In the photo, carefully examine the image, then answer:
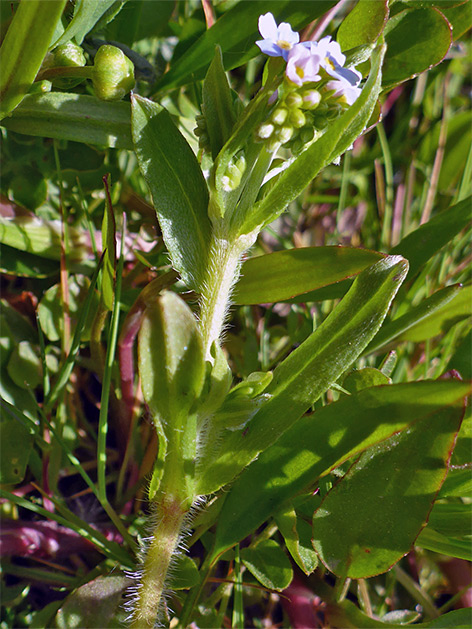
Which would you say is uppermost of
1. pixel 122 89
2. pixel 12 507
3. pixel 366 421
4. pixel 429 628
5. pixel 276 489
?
pixel 122 89

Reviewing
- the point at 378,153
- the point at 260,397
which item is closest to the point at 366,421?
the point at 260,397

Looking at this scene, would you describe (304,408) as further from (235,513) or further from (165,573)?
(165,573)

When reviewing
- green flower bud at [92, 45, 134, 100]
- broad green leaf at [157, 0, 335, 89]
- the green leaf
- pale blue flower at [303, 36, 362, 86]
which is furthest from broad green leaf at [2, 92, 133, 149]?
pale blue flower at [303, 36, 362, 86]

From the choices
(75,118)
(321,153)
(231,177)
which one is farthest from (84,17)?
(321,153)

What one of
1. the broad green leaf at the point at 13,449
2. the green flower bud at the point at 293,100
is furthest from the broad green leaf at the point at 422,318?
the broad green leaf at the point at 13,449

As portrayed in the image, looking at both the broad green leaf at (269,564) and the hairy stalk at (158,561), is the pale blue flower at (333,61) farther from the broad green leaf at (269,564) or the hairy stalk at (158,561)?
the broad green leaf at (269,564)

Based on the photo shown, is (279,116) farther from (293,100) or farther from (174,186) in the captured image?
(174,186)

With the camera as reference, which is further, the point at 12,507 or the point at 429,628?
the point at 12,507
